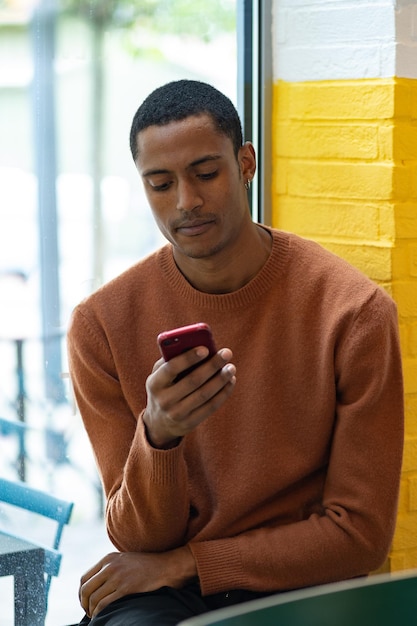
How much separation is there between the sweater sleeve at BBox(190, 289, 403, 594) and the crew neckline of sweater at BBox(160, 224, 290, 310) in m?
0.17

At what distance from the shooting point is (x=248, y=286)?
5.90 ft

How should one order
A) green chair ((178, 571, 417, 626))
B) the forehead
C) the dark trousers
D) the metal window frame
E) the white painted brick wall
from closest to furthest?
green chair ((178, 571, 417, 626))
the dark trousers
the forehead
the white painted brick wall
the metal window frame

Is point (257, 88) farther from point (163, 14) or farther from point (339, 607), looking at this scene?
point (339, 607)

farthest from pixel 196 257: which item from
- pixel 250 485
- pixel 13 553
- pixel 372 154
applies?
pixel 13 553

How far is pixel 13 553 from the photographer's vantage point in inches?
87.4

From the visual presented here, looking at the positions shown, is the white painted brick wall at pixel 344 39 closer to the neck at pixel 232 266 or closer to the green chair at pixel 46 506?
the neck at pixel 232 266

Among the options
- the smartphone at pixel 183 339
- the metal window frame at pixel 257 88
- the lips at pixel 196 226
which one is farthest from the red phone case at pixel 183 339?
the metal window frame at pixel 257 88

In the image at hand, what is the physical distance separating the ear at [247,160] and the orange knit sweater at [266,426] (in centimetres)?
12

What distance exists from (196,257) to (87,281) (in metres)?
0.57

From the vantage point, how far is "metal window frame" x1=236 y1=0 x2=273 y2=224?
2312 millimetres

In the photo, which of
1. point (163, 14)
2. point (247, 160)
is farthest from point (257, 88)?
point (247, 160)

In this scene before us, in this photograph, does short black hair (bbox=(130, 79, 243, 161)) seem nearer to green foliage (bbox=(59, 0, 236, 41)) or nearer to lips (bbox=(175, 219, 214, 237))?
lips (bbox=(175, 219, 214, 237))

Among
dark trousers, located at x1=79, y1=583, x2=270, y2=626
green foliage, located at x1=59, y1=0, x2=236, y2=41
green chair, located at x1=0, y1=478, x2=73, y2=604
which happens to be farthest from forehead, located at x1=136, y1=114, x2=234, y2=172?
green chair, located at x1=0, y1=478, x2=73, y2=604

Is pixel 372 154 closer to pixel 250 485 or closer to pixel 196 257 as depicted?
pixel 196 257
